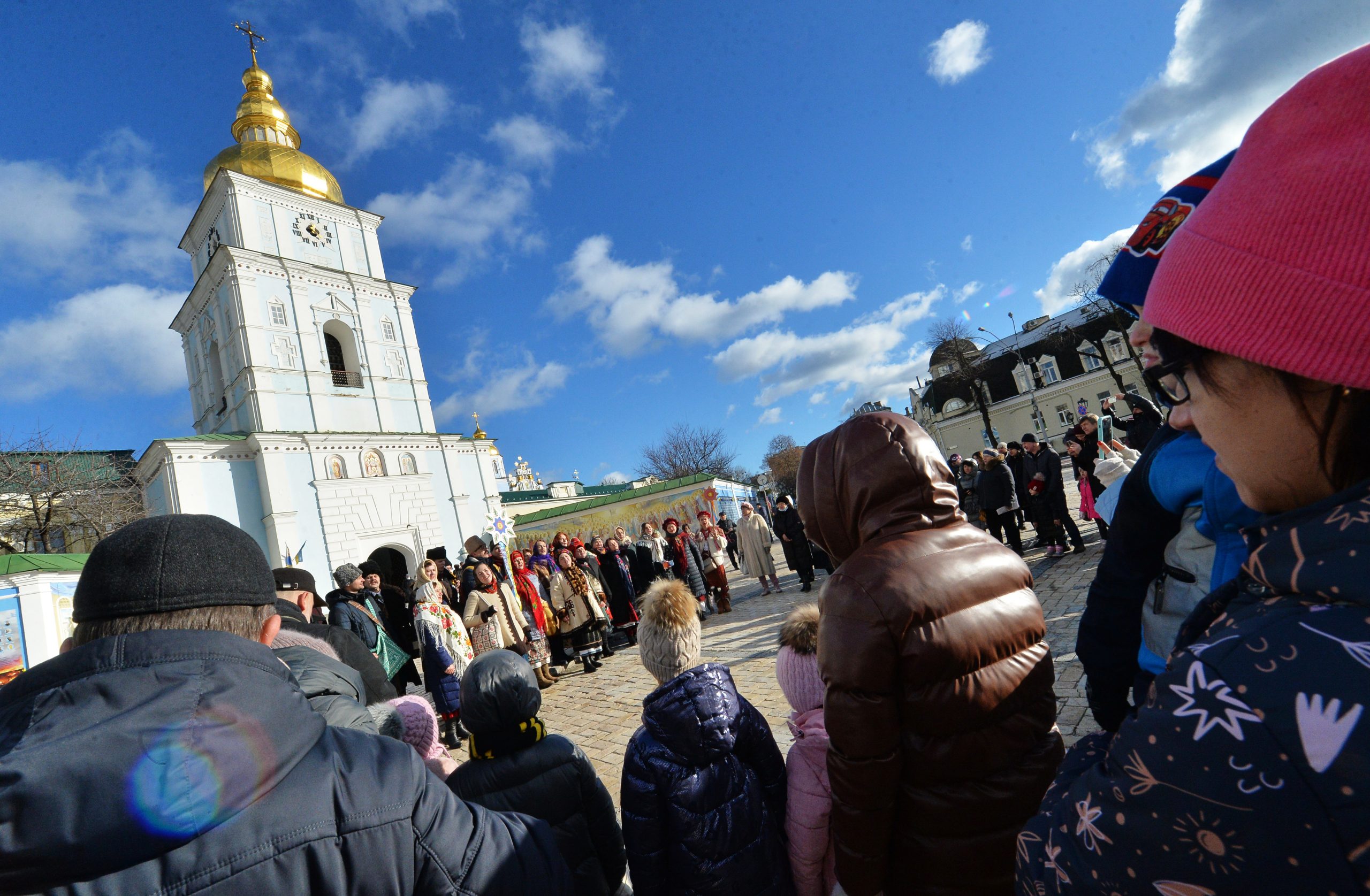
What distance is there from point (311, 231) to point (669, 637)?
29.2m

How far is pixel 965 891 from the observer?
1691 mm

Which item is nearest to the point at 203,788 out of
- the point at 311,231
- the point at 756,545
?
the point at 756,545

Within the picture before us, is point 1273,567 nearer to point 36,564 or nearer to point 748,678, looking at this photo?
point 748,678

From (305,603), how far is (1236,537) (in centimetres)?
469

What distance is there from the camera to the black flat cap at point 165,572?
3.54ft

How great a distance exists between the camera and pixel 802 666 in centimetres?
225

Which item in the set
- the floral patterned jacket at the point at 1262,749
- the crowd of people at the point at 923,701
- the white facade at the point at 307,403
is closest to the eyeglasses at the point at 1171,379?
the crowd of people at the point at 923,701

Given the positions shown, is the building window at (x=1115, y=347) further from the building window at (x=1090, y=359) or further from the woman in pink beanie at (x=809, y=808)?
the woman in pink beanie at (x=809, y=808)

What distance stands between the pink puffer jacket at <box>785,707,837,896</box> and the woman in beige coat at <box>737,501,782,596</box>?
9.81 metres

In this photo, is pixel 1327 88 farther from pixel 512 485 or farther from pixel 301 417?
pixel 512 485

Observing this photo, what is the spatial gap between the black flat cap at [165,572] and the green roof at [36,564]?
11.3 m

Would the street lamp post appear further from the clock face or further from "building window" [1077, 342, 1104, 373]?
the clock face

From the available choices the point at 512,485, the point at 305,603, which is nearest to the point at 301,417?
the point at 305,603

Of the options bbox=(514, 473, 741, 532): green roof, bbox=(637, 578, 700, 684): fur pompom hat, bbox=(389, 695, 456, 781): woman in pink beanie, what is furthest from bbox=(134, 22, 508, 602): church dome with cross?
bbox=(637, 578, 700, 684): fur pompom hat
